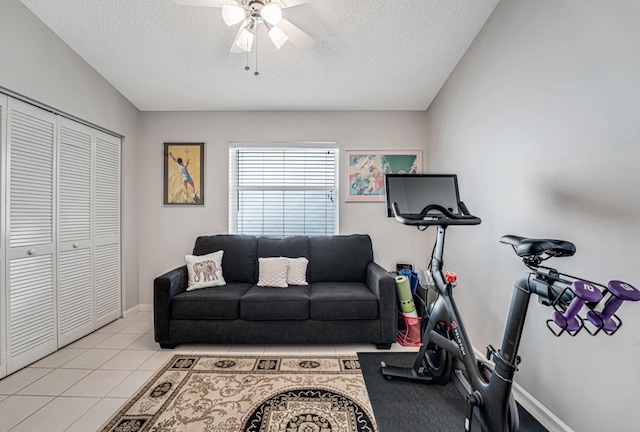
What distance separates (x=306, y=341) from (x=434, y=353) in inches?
42.4

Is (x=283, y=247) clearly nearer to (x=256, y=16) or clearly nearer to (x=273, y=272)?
(x=273, y=272)

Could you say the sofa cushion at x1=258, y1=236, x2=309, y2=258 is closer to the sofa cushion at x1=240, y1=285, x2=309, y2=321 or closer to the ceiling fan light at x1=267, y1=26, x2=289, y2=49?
the sofa cushion at x1=240, y1=285, x2=309, y2=321

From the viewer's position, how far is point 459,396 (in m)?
1.83

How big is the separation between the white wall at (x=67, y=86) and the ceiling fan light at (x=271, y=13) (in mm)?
1937

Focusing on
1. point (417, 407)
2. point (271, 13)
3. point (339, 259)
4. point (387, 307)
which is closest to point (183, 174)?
point (339, 259)

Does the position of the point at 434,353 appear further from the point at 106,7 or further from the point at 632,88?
the point at 106,7

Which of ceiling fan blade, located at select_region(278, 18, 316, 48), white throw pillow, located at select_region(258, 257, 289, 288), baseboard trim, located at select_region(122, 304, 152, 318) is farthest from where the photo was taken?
baseboard trim, located at select_region(122, 304, 152, 318)

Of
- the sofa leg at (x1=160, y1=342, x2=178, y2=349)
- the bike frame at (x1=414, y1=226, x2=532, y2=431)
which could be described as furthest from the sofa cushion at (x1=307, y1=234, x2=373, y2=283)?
the sofa leg at (x1=160, y1=342, x2=178, y2=349)

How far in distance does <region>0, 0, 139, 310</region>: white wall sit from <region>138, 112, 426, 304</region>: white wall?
0.15 metres

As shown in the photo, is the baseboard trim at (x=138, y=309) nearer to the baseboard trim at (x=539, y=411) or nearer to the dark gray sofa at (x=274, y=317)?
the dark gray sofa at (x=274, y=317)

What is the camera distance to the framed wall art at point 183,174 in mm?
3369

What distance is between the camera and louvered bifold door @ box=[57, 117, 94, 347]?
247 centimetres

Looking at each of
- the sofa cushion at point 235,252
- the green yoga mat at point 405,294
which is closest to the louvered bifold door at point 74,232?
the sofa cushion at point 235,252

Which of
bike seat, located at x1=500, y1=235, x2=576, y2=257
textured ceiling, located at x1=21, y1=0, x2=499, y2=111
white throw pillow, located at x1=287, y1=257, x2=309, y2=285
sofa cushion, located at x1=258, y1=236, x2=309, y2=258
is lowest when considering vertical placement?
white throw pillow, located at x1=287, y1=257, x2=309, y2=285
